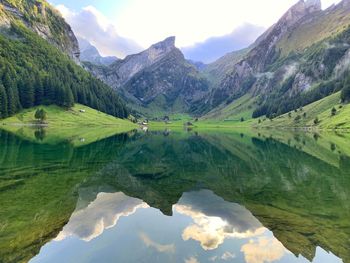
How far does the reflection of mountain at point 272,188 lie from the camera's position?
2391cm

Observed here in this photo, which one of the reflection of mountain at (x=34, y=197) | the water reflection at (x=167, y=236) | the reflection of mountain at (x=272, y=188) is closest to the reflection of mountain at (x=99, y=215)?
the water reflection at (x=167, y=236)

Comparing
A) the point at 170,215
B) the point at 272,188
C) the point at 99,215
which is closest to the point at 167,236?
the point at 170,215

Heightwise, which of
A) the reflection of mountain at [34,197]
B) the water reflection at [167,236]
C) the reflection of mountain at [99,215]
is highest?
the reflection of mountain at [34,197]

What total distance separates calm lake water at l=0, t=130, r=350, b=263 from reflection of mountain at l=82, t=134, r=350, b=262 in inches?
4.5

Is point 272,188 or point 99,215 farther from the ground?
point 272,188

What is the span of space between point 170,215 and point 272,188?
16.9 meters

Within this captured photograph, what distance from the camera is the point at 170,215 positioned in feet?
91.5

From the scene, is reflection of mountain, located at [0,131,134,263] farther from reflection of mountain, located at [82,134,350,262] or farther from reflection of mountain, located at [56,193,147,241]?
reflection of mountain, located at [82,134,350,262]

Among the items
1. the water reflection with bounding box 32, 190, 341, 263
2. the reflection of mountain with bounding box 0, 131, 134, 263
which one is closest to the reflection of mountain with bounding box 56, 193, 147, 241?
the water reflection with bounding box 32, 190, 341, 263

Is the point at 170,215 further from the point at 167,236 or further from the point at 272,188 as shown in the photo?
the point at 272,188

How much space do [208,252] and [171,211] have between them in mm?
9516

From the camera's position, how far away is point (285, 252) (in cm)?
2061

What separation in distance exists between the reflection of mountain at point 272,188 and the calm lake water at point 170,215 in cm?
11

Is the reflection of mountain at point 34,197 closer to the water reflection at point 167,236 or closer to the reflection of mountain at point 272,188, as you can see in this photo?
the water reflection at point 167,236
